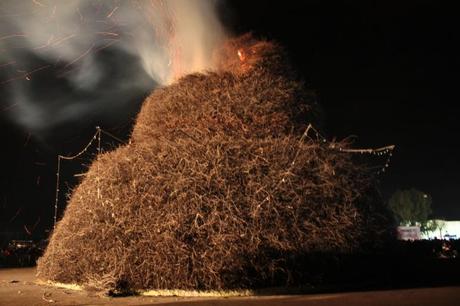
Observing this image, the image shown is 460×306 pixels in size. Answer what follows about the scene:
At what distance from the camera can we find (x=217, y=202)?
10328 mm

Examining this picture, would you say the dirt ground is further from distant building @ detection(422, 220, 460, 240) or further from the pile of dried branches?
distant building @ detection(422, 220, 460, 240)

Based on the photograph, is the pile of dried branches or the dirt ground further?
the pile of dried branches

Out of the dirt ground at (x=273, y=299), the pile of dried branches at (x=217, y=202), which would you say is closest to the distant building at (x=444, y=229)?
the pile of dried branches at (x=217, y=202)

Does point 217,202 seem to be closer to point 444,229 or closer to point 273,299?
point 273,299

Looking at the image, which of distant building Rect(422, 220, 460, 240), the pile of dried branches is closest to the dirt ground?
the pile of dried branches

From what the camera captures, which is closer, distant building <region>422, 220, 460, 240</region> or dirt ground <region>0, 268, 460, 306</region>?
dirt ground <region>0, 268, 460, 306</region>

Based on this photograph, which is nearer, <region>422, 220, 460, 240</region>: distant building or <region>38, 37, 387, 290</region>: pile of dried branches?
<region>38, 37, 387, 290</region>: pile of dried branches

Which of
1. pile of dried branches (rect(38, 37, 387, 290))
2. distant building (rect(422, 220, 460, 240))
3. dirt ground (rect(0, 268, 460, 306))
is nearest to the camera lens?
dirt ground (rect(0, 268, 460, 306))

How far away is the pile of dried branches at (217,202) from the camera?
399 inches

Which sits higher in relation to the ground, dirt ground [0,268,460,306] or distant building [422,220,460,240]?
distant building [422,220,460,240]

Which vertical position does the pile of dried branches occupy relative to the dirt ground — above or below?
above

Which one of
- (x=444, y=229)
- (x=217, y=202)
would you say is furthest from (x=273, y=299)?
(x=444, y=229)

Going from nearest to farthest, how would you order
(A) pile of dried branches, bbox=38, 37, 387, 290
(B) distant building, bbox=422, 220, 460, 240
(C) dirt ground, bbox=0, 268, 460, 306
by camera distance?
(C) dirt ground, bbox=0, 268, 460, 306 < (A) pile of dried branches, bbox=38, 37, 387, 290 < (B) distant building, bbox=422, 220, 460, 240

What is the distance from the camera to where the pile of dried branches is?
10.1 meters
